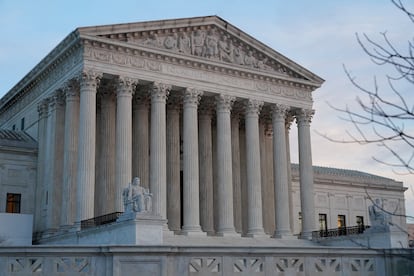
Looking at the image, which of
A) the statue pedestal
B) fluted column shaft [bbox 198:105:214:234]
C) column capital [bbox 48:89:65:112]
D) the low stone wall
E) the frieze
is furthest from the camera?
fluted column shaft [bbox 198:105:214:234]

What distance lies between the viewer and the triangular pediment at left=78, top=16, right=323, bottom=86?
4494 cm

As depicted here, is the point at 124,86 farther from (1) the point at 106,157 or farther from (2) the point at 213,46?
(2) the point at 213,46

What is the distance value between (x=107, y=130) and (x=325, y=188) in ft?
110

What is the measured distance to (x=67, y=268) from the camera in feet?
43.0

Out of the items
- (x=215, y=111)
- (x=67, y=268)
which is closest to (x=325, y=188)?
(x=215, y=111)

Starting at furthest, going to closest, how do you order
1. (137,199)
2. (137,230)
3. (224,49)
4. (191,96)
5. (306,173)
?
(306,173), (224,49), (191,96), (137,199), (137,230)

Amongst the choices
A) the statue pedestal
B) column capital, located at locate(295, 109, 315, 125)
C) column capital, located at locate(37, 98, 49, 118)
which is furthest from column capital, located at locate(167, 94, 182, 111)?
the statue pedestal

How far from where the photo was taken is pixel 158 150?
146 ft

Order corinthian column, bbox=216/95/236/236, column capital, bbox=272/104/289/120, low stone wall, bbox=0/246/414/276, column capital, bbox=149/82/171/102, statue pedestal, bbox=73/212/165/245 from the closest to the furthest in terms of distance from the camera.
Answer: low stone wall, bbox=0/246/414/276 → statue pedestal, bbox=73/212/165/245 → column capital, bbox=149/82/171/102 → corinthian column, bbox=216/95/236/236 → column capital, bbox=272/104/289/120

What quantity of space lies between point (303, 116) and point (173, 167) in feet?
40.9

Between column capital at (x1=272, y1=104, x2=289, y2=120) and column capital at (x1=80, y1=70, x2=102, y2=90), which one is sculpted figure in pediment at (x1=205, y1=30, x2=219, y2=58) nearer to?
column capital at (x1=272, y1=104, x2=289, y2=120)

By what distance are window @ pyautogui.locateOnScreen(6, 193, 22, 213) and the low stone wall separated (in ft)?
121

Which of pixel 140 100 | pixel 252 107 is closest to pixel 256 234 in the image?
pixel 252 107

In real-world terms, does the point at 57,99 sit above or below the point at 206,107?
below
